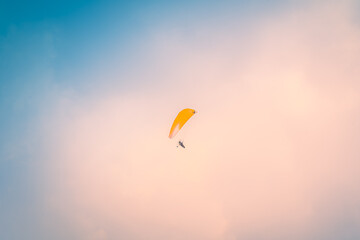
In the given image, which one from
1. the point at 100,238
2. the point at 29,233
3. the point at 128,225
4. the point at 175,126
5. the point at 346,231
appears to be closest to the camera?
the point at 175,126

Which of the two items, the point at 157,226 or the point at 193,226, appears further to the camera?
the point at 157,226

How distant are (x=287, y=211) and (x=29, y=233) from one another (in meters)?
164

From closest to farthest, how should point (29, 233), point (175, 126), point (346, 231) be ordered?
1. point (175, 126)
2. point (346, 231)
3. point (29, 233)

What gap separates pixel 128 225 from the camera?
110562 mm

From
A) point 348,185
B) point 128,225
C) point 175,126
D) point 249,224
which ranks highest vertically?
point 348,185

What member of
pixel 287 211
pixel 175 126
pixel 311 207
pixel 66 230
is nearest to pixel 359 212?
pixel 311 207

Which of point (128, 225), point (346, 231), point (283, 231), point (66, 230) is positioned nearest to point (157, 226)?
point (128, 225)

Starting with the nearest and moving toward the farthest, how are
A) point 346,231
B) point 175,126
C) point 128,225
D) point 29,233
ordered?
point 175,126
point 346,231
point 128,225
point 29,233

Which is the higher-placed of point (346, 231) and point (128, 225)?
point (346, 231)

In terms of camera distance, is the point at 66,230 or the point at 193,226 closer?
the point at 193,226

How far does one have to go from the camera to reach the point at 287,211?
106 metres

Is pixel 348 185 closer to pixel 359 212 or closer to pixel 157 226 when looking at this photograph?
pixel 359 212

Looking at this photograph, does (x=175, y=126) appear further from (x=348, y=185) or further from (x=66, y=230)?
(x=348, y=185)

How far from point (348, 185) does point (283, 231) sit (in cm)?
5529
